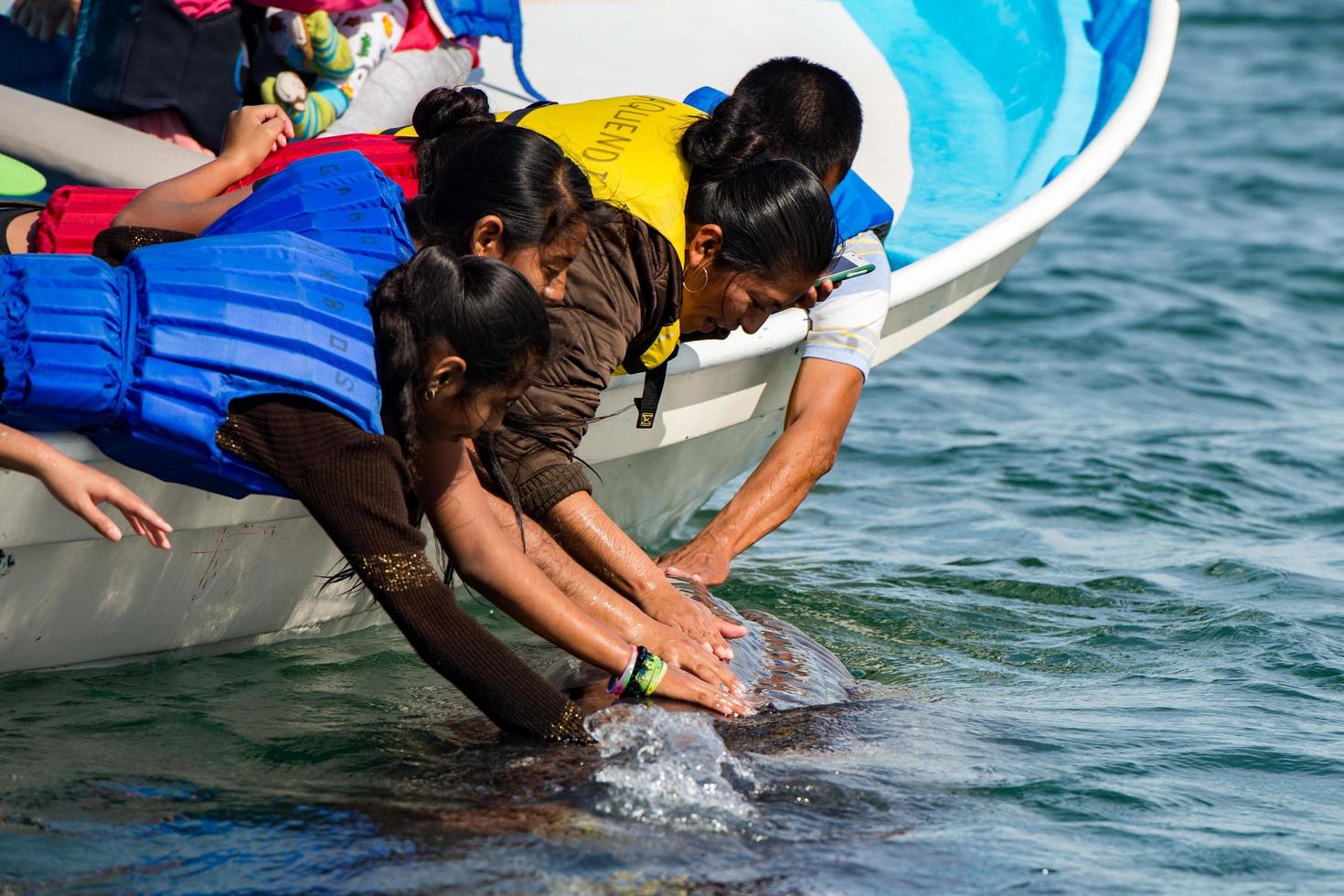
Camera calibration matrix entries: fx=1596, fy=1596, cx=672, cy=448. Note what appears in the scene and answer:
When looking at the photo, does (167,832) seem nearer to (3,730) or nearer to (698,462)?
(3,730)

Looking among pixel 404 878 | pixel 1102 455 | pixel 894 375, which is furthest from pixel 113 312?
pixel 894 375

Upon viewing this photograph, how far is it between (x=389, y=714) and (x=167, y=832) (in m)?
0.80

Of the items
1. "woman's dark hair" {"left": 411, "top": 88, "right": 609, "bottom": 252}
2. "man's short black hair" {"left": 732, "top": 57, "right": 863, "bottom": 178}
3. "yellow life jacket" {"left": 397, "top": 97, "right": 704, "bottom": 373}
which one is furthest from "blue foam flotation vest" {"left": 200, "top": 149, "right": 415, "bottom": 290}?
"man's short black hair" {"left": 732, "top": 57, "right": 863, "bottom": 178}

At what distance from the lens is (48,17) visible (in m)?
5.05

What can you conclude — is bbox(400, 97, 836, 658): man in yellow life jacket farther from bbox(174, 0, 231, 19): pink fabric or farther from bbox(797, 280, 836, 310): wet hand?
bbox(174, 0, 231, 19): pink fabric

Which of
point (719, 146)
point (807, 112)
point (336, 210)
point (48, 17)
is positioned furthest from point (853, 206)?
point (48, 17)

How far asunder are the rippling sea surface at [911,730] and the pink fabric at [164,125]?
1669mm

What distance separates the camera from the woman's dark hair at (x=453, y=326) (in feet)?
8.91

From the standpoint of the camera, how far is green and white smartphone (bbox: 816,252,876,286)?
404cm

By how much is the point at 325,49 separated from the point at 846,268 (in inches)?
67.6

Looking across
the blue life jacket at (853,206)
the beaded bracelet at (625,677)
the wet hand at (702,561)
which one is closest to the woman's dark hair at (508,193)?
the beaded bracelet at (625,677)

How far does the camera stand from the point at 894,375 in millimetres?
7867

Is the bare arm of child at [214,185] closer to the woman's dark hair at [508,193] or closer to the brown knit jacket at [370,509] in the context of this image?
the woman's dark hair at [508,193]

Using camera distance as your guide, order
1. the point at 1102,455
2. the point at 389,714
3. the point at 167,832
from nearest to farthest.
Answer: the point at 167,832 → the point at 389,714 → the point at 1102,455
